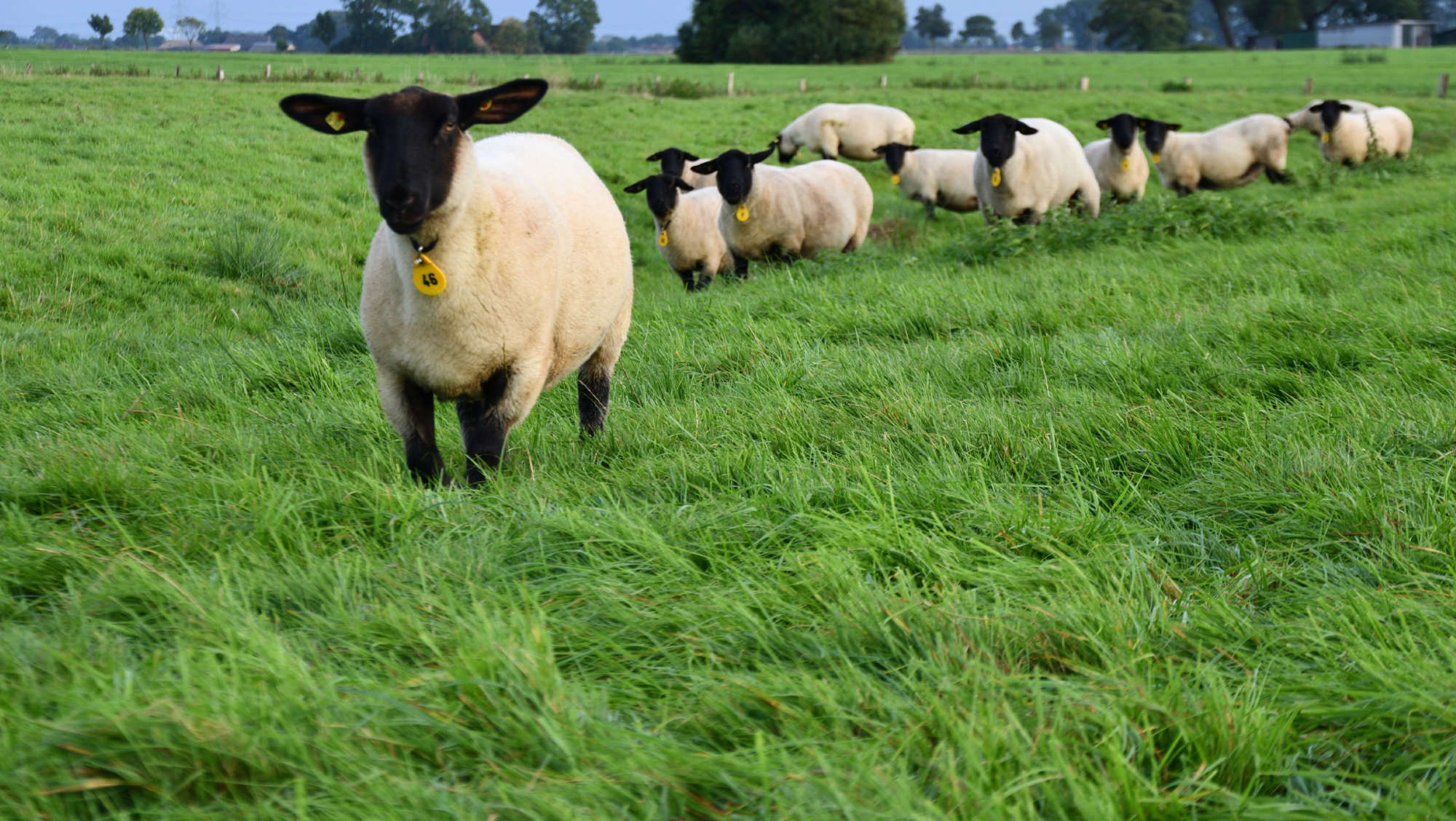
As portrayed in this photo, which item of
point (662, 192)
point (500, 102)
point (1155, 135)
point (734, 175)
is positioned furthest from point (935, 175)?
point (500, 102)

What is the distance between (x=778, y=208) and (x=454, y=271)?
7.30m

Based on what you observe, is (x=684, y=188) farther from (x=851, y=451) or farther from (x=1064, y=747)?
(x=1064, y=747)

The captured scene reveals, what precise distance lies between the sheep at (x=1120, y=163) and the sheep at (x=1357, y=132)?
6.60m

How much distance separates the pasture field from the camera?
1.83 meters

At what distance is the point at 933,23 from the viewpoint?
148375mm

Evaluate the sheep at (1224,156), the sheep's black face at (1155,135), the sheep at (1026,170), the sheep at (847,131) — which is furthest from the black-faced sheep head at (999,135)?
the sheep at (847,131)

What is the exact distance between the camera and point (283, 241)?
31.1ft

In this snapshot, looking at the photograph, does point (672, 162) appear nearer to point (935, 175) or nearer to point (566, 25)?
point (935, 175)

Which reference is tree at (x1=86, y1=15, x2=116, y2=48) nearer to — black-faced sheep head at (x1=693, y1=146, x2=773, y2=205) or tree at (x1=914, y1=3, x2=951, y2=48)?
black-faced sheep head at (x1=693, y1=146, x2=773, y2=205)

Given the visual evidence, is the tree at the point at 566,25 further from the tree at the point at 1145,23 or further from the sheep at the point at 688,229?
the sheep at the point at 688,229

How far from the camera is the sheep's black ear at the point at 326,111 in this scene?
3.71 m

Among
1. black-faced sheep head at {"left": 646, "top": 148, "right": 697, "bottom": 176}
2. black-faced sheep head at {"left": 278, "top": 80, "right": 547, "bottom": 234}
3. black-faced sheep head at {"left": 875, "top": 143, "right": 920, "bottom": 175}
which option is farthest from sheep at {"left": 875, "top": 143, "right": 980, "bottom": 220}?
black-faced sheep head at {"left": 278, "top": 80, "right": 547, "bottom": 234}

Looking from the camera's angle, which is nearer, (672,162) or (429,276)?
(429,276)

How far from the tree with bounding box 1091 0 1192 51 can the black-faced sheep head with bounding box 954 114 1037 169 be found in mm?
79310
